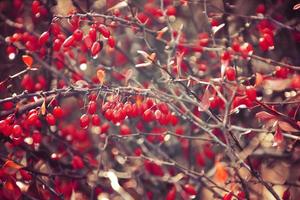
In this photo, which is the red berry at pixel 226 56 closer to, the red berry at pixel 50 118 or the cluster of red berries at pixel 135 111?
the cluster of red berries at pixel 135 111

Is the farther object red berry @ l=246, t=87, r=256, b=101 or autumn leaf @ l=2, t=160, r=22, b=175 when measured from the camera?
autumn leaf @ l=2, t=160, r=22, b=175

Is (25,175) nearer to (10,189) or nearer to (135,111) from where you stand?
(10,189)

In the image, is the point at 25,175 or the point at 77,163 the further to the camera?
the point at 77,163

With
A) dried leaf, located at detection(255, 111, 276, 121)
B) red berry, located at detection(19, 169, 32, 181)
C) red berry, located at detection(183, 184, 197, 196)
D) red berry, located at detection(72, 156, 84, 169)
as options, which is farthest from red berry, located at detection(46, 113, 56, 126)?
dried leaf, located at detection(255, 111, 276, 121)

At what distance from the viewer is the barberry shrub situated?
6.68 ft

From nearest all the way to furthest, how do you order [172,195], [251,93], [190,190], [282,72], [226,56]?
1. [251,93]
2. [226,56]
3. [282,72]
4. [190,190]
5. [172,195]

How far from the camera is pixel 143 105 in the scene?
1940 millimetres

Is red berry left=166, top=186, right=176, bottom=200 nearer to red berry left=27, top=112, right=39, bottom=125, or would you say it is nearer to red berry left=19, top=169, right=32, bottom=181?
red berry left=19, top=169, right=32, bottom=181

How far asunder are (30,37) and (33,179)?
111 centimetres

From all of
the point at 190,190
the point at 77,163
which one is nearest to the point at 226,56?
the point at 190,190

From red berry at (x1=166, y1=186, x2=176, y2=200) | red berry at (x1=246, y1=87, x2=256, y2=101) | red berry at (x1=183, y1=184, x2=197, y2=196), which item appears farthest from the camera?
red berry at (x1=166, y1=186, x2=176, y2=200)

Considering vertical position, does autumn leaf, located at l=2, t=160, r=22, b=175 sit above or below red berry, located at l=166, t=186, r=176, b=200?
above

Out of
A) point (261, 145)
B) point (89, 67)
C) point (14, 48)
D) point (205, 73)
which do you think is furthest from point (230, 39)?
point (14, 48)

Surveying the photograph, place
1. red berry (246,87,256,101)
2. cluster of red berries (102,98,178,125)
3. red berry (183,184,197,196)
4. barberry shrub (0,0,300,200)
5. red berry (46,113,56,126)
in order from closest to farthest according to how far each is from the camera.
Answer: red berry (246,87,256,101), cluster of red berries (102,98,178,125), red berry (46,113,56,126), barberry shrub (0,0,300,200), red berry (183,184,197,196)
